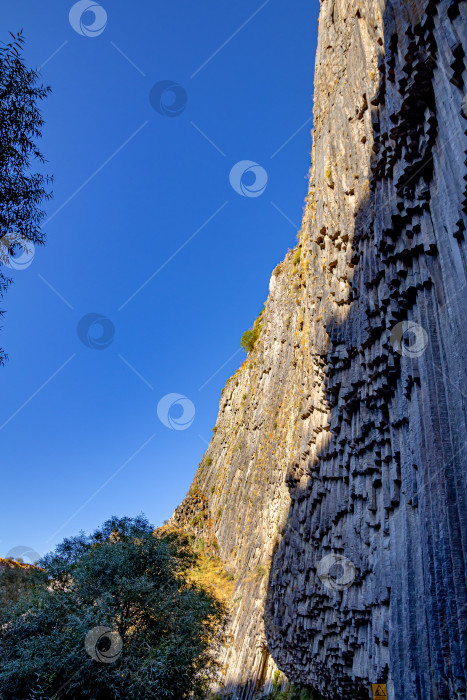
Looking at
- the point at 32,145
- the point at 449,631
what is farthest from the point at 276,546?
the point at 32,145

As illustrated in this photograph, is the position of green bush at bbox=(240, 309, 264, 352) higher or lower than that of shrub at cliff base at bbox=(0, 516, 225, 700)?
higher

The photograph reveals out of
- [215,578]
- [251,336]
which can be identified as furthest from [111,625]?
[251,336]

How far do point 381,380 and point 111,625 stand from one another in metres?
12.1

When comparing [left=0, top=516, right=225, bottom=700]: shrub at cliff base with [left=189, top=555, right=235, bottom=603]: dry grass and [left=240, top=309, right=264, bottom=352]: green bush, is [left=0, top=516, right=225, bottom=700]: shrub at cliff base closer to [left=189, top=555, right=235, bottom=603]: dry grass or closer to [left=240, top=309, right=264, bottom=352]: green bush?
[left=189, top=555, right=235, bottom=603]: dry grass

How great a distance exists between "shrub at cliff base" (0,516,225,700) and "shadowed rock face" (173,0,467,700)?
12.1 ft

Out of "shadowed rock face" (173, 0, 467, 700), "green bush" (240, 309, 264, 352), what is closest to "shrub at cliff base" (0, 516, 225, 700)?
"shadowed rock face" (173, 0, 467, 700)

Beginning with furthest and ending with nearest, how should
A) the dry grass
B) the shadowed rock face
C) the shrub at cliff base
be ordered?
the dry grass < the shrub at cliff base < the shadowed rock face

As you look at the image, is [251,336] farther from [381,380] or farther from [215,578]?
[381,380]

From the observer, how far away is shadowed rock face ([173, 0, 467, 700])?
6.32 m

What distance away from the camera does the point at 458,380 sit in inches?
244

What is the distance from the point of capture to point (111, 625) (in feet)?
47.0

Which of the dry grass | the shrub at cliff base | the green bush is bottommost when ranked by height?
the shrub at cliff base

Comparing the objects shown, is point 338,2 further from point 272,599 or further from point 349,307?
point 272,599

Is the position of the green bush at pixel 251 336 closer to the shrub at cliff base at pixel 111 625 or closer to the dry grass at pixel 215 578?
the dry grass at pixel 215 578
